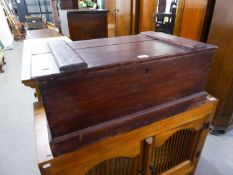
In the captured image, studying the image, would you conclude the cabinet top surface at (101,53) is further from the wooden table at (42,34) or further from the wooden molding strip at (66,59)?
the wooden table at (42,34)

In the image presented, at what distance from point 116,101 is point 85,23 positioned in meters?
1.47

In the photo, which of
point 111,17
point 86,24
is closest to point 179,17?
point 86,24

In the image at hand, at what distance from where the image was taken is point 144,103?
727 mm

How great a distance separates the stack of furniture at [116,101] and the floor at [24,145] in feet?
2.39

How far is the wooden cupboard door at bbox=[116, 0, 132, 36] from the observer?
8.85 ft

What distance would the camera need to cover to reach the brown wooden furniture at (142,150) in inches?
25.7

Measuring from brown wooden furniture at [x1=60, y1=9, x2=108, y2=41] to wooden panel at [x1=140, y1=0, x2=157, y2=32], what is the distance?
0.73 m

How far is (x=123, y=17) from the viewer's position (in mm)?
2885

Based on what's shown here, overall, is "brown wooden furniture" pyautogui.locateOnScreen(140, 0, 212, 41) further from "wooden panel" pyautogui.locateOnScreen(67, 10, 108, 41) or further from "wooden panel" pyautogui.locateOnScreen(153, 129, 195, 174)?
"wooden panel" pyautogui.locateOnScreen(153, 129, 195, 174)

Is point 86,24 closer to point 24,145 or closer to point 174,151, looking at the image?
point 24,145

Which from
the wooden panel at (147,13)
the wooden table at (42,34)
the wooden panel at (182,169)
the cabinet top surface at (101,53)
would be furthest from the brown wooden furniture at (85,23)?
the wooden panel at (182,169)

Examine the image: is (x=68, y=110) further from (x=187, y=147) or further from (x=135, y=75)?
(x=187, y=147)

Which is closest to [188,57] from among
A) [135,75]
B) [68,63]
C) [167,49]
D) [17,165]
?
[167,49]

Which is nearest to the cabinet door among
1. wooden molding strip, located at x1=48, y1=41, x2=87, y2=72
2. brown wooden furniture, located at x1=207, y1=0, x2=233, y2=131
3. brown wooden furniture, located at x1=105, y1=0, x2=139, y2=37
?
wooden molding strip, located at x1=48, y1=41, x2=87, y2=72
